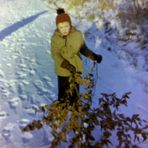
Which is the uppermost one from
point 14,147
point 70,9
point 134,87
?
point 70,9

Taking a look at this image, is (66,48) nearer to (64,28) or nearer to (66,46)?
(66,46)

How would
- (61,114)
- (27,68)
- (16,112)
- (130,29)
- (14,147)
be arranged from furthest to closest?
(130,29)
(27,68)
(16,112)
(14,147)
(61,114)

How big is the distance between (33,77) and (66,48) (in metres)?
2.11

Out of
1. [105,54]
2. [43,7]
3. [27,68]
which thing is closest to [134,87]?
[105,54]

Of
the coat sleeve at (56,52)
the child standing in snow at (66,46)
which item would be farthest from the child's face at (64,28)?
the coat sleeve at (56,52)

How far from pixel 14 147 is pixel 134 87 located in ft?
8.62

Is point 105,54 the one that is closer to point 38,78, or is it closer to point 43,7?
point 38,78

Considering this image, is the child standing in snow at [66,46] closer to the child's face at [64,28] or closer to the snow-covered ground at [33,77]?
the child's face at [64,28]

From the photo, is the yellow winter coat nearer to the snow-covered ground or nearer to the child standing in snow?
the child standing in snow

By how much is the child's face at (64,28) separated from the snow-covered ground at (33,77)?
0.91 meters

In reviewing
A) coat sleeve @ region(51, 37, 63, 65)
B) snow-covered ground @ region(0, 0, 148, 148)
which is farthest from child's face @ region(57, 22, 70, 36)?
snow-covered ground @ region(0, 0, 148, 148)

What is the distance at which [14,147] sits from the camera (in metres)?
5.48

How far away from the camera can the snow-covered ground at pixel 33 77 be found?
6.02 m

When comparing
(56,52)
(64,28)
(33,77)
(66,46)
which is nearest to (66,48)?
(66,46)
